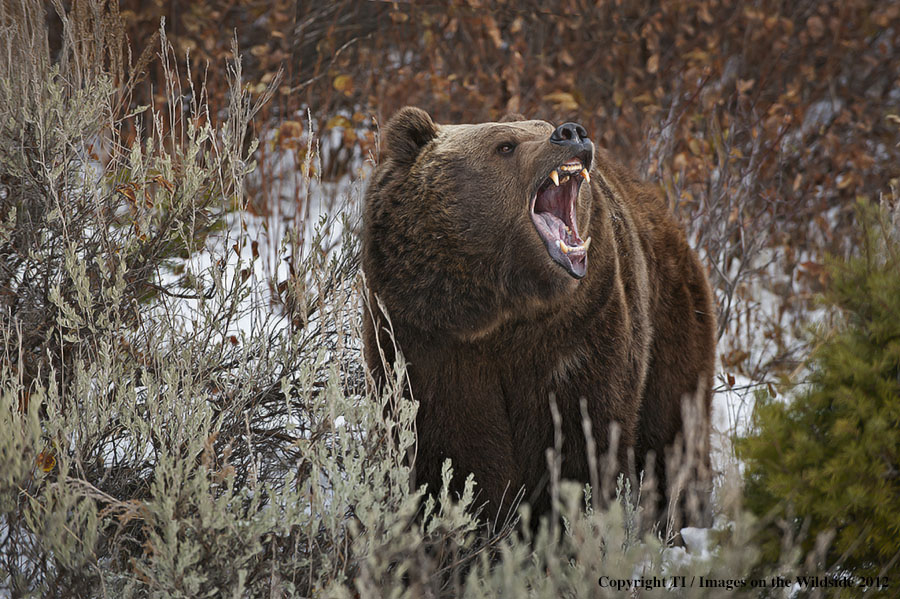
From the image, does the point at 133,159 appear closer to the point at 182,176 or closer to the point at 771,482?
the point at 182,176

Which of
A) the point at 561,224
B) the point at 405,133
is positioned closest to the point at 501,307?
the point at 561,224

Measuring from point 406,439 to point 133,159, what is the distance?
1.59 meters

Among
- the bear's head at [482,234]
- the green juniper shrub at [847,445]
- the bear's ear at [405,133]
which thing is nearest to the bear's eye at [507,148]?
the bear's head at [482,234]

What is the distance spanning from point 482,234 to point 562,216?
0.39 meters

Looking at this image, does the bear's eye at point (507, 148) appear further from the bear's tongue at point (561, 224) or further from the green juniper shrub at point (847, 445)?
the green juniper shrub at point (847, 445)

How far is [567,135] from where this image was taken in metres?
3.42

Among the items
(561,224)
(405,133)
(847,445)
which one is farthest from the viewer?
(405,133)

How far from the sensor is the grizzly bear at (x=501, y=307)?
3518 millimetres

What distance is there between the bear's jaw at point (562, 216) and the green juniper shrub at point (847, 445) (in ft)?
2.91

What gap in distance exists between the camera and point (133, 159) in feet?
11.7

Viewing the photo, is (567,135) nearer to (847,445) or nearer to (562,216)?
(562,216)

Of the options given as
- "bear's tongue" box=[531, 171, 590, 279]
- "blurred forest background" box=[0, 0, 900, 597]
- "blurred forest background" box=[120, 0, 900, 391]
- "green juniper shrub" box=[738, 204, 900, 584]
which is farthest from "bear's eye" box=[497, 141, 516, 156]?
"blurred forest background" box=[120, 0, 900, 391]

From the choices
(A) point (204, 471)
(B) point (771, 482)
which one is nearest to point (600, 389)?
(B) point (771, 482)

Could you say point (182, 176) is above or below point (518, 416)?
above
